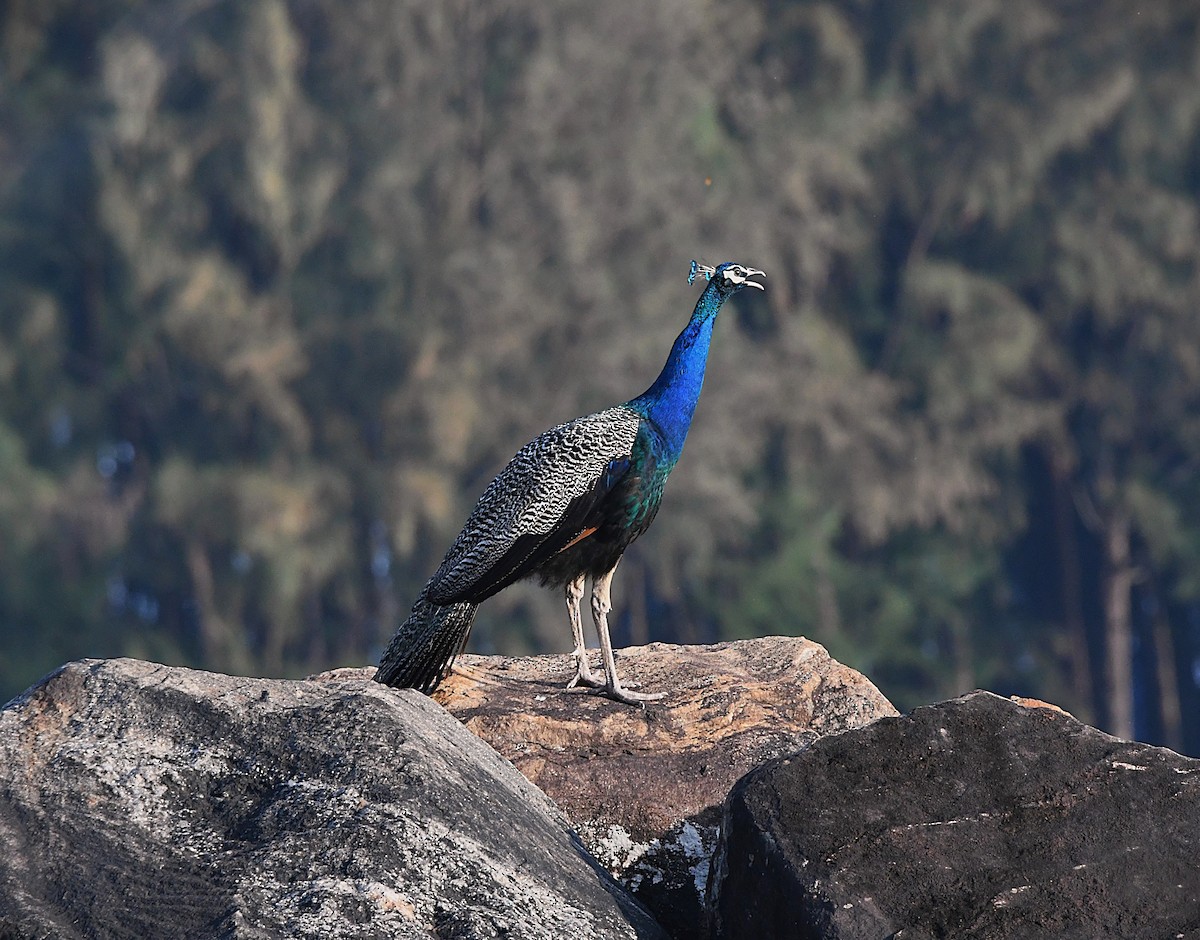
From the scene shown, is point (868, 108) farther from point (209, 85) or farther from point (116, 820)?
point (116, 820)

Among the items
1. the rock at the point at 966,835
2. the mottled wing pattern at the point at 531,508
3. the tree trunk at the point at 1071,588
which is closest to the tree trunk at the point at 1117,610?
the tree trunk at the point at 1071,588

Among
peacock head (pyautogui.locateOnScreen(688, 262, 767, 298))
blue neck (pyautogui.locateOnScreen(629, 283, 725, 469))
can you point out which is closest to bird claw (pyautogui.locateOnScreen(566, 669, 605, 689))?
blue neck (pyautogui.locateOnScreen(629, 283, 725, 469))

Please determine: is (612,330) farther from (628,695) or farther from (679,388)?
(628,695)

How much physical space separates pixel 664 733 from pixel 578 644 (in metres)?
0.99

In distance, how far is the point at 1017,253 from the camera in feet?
85.6

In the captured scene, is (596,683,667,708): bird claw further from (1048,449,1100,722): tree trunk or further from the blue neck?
(1048,449,1100,722): tree trunk

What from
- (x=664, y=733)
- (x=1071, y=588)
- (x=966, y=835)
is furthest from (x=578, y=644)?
(x=1071, y=588)

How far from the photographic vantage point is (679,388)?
311 inches

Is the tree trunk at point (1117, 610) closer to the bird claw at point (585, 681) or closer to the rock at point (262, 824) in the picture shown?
the bird claw at point (585, 681)

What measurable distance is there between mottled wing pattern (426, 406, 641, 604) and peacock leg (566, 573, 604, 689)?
374 millimetres

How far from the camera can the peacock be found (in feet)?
23.8

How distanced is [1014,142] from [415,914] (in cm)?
2221

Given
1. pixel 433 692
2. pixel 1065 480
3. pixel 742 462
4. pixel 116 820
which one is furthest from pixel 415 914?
pixel 1065 480

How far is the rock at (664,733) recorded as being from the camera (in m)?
6.05
